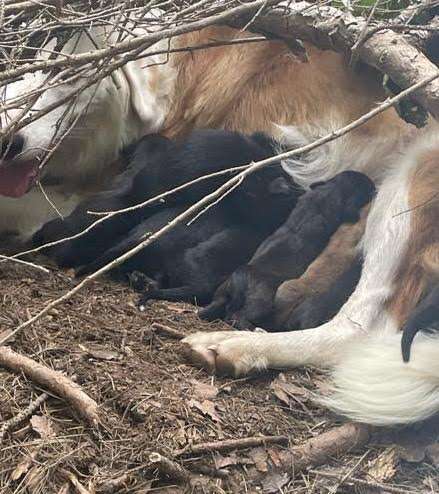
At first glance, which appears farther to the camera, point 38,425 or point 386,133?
point 386,133

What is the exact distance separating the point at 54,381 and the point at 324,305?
1373mm

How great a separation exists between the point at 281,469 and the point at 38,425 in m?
0.70

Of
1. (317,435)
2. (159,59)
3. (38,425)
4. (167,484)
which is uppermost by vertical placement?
(159,59)

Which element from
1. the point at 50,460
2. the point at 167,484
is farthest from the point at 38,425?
the point at 167,484

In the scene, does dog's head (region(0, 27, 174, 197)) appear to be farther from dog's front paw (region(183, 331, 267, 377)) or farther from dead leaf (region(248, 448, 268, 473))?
dead leaf (region(248, 448, 268, 473))

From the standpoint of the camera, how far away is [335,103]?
4012 mm

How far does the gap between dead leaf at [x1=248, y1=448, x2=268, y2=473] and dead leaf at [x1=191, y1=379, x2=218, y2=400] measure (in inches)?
10.6

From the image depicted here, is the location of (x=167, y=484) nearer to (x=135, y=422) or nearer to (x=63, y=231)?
(x=135, y=422)

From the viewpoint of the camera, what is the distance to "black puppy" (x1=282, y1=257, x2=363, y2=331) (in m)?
3.48

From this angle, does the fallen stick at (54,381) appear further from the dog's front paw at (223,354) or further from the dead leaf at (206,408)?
the dog's front paw at (223,354)

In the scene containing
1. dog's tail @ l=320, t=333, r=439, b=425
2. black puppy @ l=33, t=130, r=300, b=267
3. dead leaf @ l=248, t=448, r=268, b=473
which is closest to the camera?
dead leaf @ l=248, t=448, r=268, b=473

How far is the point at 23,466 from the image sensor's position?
2223mm

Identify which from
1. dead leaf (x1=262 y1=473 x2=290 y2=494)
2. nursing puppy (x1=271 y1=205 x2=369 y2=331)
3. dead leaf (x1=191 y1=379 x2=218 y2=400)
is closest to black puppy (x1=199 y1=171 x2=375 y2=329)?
nursing puppy (x1=271 y1=205 x2=369 y2=331)

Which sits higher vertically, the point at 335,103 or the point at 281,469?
the point at 335,103
